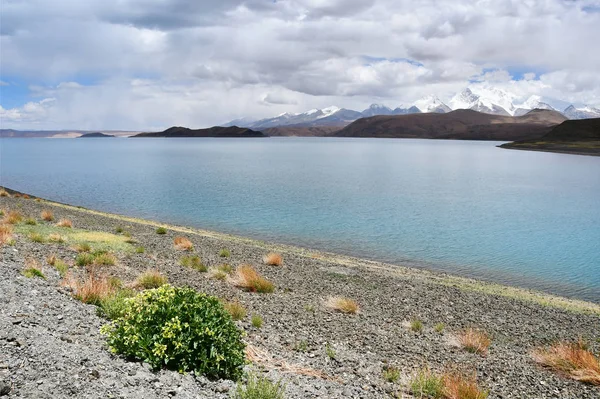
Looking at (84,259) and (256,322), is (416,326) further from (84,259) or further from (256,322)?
(84,259)

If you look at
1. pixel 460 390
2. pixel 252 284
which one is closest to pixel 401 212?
pixel 252 284

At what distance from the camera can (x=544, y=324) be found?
52.2ft

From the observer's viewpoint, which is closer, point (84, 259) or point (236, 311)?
point (236, 311)

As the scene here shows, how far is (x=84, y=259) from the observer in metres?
16.0

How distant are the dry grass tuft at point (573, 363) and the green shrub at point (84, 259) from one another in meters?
14.2

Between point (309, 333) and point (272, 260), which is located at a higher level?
point (309, 333)

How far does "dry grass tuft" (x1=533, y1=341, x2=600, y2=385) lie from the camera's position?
34.0 ft

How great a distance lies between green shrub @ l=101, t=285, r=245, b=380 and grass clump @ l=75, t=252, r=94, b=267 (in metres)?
8.15

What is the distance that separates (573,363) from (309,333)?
6.32m

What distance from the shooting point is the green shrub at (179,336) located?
7.71m

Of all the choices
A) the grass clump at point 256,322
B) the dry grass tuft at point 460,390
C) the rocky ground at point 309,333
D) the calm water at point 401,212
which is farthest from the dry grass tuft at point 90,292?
the calm water at point 401,212

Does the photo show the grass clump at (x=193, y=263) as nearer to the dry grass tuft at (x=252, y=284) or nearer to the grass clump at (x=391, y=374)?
the dry grass tuft at (x=252, y=284)

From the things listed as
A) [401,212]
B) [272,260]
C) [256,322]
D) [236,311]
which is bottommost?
[401,212]

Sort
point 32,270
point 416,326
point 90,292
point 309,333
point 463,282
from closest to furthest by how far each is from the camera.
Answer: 1. point 90,292
2. point 309,333
3. point 32,270
4. point 416,326
5. point 463,282
